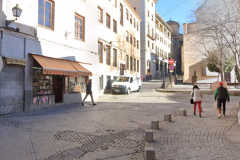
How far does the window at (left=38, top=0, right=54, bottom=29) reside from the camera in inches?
461

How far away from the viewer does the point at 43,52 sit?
11.6 metres

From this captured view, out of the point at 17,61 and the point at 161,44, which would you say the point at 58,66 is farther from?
the point at 161,44

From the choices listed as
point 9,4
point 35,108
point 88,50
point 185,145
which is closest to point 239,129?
point 185,145

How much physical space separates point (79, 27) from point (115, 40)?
9.42 meters

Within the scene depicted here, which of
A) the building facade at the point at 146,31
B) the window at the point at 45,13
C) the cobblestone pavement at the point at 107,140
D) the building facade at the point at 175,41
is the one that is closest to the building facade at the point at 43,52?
the window at the point at 45,13

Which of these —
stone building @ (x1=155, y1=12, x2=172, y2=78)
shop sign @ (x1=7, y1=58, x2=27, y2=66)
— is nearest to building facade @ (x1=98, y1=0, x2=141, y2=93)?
shop sign @ (x1=7, y1=58, x2=27, y2=66)

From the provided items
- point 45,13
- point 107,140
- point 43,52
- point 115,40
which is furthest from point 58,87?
point 115,40

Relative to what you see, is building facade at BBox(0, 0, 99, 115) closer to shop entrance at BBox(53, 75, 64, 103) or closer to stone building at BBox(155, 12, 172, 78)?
shop entrance at BBox(53, 75, 64, 103)

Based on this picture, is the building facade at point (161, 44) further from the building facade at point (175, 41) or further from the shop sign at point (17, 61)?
the shop sign at point (17, 61)

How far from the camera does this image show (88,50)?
A: 53.2ft

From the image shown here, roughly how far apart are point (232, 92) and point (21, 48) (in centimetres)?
1723

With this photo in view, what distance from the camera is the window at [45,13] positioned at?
11698mm

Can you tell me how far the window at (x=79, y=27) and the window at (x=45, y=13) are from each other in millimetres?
2591

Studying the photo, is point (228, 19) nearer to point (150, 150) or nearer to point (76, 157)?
point (150, 150)
